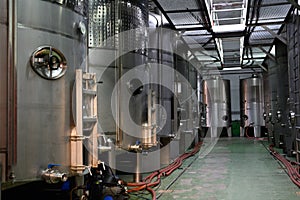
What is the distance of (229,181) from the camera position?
4742 millimetres

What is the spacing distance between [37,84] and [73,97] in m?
0.30

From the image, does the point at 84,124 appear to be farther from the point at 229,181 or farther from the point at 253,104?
the point at 253,104

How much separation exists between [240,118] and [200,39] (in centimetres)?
715

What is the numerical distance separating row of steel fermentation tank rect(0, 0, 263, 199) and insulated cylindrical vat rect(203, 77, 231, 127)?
6.93m

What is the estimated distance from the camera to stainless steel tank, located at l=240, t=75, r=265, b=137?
13172 mm

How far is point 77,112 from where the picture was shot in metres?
2.24

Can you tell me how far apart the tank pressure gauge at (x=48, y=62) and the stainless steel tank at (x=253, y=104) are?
1186 centimetres

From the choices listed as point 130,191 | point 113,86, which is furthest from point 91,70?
point 130,191

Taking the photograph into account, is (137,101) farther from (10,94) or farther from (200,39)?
(200,39)

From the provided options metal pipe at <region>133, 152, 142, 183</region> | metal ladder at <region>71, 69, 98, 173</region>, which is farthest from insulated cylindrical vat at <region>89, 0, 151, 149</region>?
metal ladder at <region>71, 69, 98, 173</region>

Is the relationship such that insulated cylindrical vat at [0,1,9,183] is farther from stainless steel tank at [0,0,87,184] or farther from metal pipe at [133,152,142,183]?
metal pipe at [133,152,142,183]

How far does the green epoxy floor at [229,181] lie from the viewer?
3945 mm

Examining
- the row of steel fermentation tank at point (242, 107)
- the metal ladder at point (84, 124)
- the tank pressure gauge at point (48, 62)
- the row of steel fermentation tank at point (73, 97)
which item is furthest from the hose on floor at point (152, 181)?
the row of steel fermentation tank at point (242, 107)

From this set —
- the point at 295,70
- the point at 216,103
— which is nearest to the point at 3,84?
the point at 295,70
